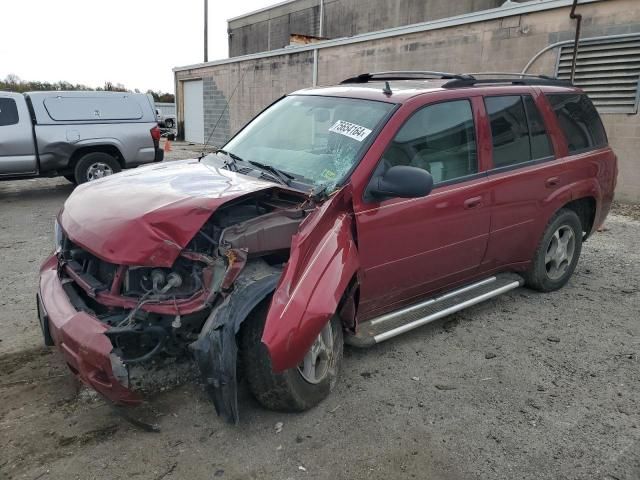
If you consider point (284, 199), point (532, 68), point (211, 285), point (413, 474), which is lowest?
point (413, 474)

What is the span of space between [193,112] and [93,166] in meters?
12.0

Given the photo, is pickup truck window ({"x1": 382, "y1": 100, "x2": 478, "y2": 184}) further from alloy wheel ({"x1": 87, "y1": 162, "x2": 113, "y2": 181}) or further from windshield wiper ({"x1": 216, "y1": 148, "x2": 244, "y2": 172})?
alloy wheel ({"x1": 87, "y1": 162, "x2": 113, "y2": 181})

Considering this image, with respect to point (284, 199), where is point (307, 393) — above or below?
below

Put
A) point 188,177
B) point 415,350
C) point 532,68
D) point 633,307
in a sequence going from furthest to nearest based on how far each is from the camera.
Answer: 1. point 532,68
2. point 633,307
3. point 415,350
4. point 188,177

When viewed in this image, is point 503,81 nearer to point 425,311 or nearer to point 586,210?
point 586,210

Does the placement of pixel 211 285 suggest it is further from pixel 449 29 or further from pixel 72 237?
pixel 449 29

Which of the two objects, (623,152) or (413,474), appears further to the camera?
(623,152)

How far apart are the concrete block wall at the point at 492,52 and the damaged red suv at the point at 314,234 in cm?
468

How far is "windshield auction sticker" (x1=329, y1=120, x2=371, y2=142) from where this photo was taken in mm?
3226

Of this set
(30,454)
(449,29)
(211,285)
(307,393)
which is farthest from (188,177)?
(449,29)

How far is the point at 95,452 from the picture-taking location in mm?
2521

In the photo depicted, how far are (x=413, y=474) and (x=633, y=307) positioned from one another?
3.09m

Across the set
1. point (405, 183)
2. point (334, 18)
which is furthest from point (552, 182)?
point (334, 18)

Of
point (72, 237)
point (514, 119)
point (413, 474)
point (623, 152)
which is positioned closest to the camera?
point (413, 474)
